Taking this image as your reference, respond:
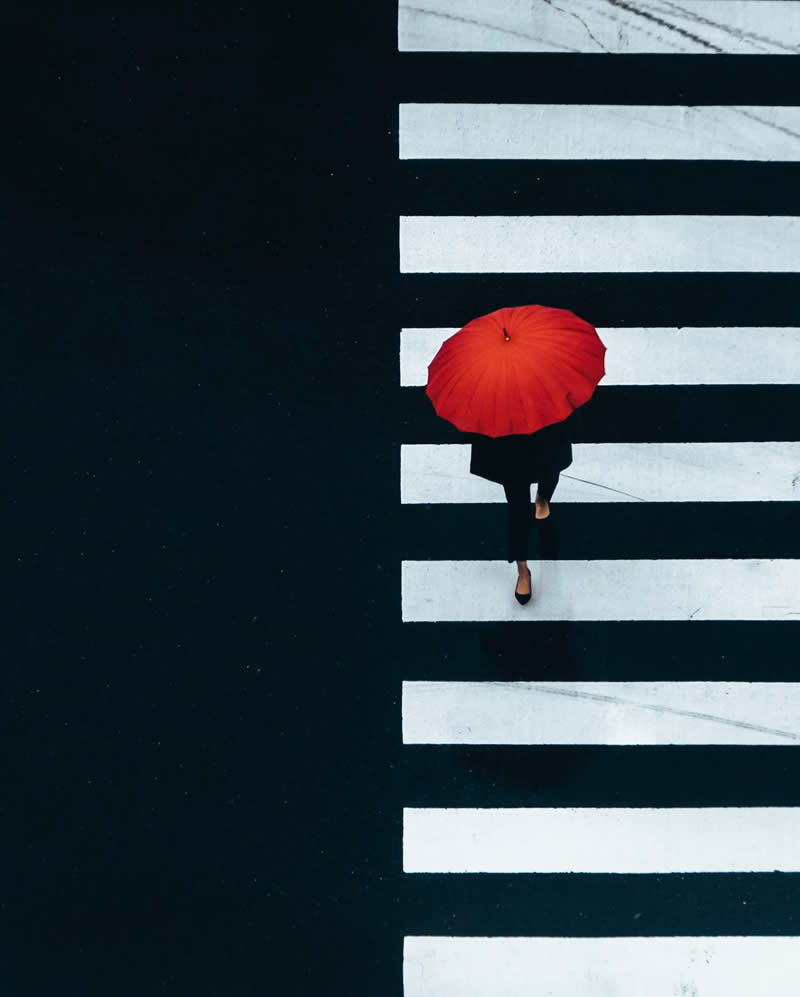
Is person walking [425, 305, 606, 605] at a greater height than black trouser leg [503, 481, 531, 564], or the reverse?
person walking [425, 305, 606, 605]

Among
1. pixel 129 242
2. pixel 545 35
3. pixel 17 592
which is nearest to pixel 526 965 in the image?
pixel 17 592

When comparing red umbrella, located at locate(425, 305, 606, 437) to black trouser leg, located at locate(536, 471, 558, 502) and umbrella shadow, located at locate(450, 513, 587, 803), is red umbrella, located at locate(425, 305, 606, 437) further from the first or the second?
umbrella shadow, located at locate(450, 513, 587, 803)

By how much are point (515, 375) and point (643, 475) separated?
6.07ft

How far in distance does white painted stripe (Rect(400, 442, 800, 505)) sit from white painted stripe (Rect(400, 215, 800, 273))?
1.10 m

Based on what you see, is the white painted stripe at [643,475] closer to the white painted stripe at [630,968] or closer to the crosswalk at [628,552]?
the crosswalk at [628,552]

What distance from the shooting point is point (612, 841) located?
6.55m

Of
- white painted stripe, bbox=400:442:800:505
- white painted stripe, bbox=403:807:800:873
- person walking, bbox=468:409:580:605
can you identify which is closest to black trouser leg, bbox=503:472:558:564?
person walking, bbox=468:409:580:605

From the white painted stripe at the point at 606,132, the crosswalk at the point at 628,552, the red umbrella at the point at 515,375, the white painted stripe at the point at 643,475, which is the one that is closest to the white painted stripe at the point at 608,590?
the crosswalk at the point at 628,552

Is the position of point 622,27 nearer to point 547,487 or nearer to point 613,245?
point 613,245

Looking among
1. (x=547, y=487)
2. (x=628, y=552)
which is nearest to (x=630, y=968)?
(x=628, y=552)

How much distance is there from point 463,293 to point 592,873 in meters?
3.52

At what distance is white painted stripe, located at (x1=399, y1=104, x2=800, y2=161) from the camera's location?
688cm

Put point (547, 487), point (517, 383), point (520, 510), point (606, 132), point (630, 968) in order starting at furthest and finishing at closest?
point (606, 132) < point (630, 968) < point (547, 487) < point (520, 510) < point (517, 383)

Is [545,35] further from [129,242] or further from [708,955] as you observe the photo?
[708,955]
